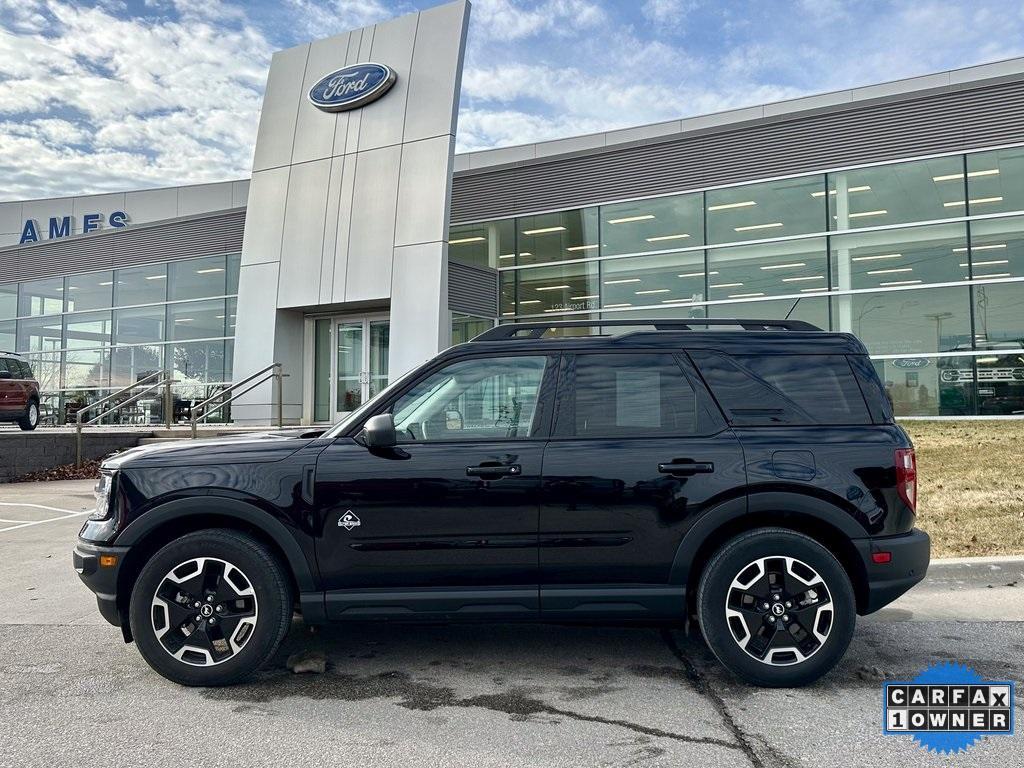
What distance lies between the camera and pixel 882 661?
4.71 m

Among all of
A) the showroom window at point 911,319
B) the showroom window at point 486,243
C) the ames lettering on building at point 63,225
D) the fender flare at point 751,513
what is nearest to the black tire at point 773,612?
the fender flare at point 751,513

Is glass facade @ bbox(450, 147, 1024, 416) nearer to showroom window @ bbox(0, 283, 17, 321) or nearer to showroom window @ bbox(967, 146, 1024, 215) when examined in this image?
showroom window @ bbox(967, 146, 1024, 215)

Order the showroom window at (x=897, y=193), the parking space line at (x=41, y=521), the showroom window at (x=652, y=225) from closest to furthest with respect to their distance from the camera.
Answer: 1. the parking space line at (x=41, y=521)
2. the showroom window at (x=897, y=193)
3. the showroom window at (x=652, y=225)

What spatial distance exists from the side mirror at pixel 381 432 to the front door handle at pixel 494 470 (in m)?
0.43

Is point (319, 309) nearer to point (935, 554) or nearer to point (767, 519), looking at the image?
point (935, 554)

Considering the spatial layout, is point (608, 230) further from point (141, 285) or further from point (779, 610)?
point (779, 610)

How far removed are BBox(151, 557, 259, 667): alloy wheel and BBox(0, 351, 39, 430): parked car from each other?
1518cm

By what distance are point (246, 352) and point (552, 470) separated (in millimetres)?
16975

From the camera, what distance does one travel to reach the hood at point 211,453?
4406 millimetres

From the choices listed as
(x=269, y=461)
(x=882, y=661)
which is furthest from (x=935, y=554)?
(x=269, y=461)

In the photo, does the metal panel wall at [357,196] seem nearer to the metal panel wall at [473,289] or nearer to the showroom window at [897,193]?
the metal panel wall at [473,289]

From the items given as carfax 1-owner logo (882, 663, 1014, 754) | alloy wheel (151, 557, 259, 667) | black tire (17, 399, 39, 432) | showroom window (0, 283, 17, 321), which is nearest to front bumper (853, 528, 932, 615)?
carfax 1-owner logo (882, 663, 1014, 754)

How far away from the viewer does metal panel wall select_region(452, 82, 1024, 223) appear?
16688 millimetres

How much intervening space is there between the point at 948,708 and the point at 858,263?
15.5 meters
